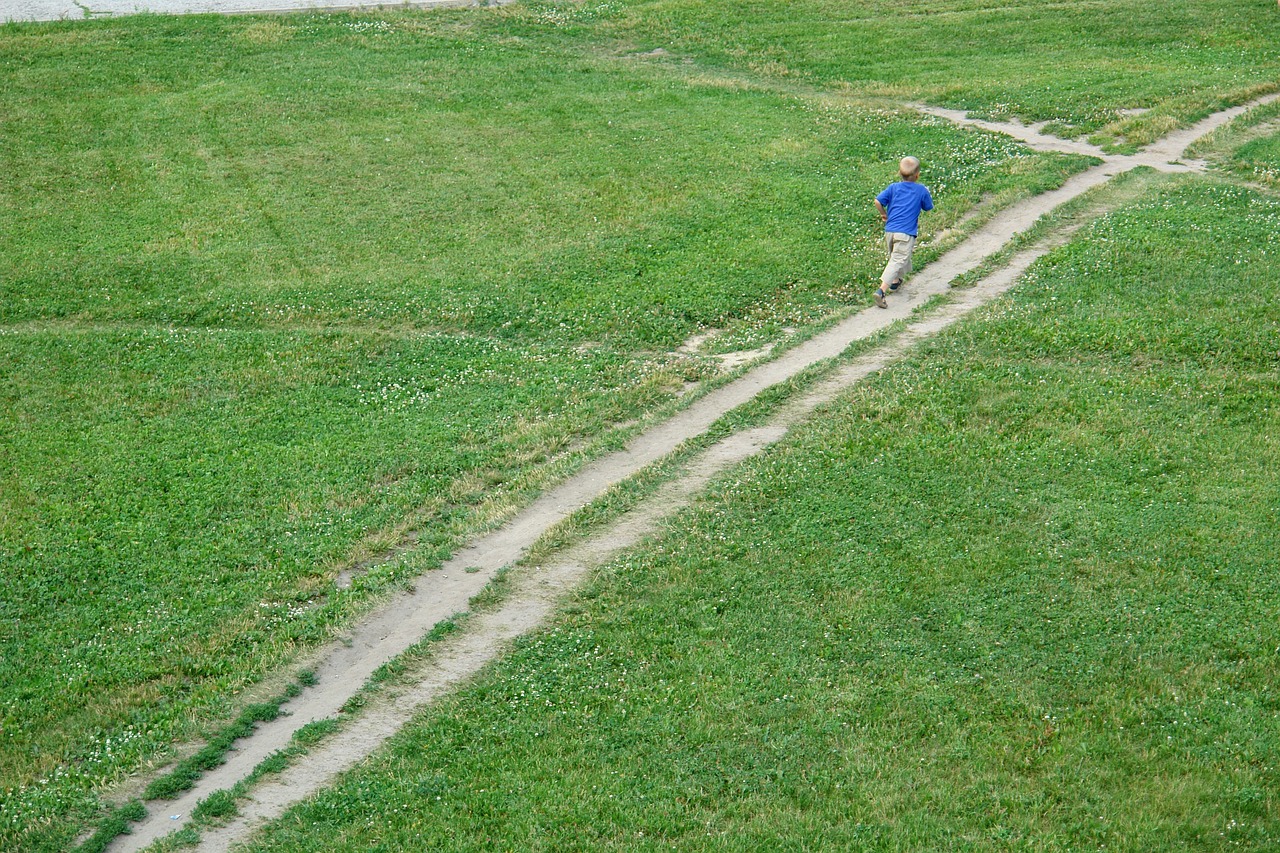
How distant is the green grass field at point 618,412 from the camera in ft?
38.0

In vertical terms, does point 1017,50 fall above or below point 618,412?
above

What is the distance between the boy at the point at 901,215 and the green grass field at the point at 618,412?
0.98 metres

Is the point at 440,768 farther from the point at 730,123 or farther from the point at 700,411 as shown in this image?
the point at 730,123

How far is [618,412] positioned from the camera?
18.4 m

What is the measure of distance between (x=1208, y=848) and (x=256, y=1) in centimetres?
4174

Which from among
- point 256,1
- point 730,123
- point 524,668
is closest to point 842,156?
point 730,123

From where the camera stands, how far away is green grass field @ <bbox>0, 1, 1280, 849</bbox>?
38.0ft

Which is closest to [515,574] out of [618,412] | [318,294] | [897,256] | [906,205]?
[618,412]

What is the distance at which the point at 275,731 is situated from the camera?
1218cm

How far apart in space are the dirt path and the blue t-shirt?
1354mm

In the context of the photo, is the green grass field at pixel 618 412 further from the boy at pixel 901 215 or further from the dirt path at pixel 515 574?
the boy at pixel 901 215

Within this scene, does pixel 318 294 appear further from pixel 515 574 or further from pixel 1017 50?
pixel 1017 50

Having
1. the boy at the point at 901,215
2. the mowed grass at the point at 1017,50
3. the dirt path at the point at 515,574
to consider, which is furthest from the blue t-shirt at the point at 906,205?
the mowed grass at the point at 1017,50

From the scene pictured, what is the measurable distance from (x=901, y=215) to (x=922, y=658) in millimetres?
10909
